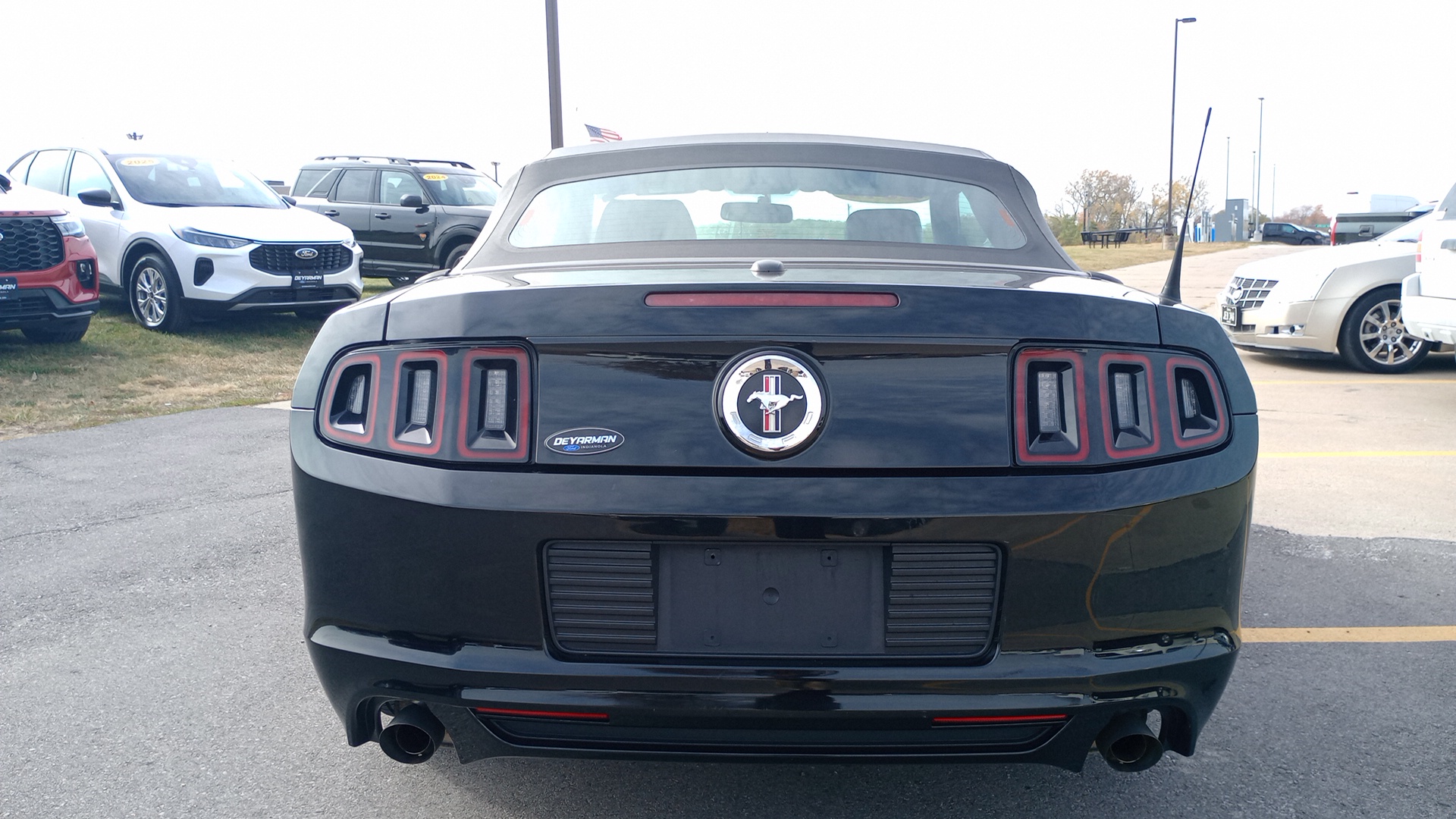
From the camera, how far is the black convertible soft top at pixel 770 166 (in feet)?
9.40

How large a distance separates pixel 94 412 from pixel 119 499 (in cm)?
320

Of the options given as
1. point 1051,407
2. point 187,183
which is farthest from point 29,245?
point 1051,407

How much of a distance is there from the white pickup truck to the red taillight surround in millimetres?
7326

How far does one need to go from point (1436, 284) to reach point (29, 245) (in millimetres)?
10837

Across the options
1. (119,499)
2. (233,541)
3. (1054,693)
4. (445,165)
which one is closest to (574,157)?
(1054,693)

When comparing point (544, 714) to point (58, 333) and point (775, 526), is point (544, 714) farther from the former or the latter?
point (58, 333)

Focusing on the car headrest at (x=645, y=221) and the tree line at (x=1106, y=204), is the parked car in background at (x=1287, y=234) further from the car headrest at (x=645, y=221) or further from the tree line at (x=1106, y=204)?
the car headrest at (x=645, y=221)

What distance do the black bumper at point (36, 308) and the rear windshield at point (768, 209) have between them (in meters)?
8.19

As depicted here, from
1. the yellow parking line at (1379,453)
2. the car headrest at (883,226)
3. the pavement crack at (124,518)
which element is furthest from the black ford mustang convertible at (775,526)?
the yellow parking line at (1379,453)

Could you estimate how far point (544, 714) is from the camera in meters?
2.04

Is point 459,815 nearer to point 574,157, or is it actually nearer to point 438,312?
point 438,312

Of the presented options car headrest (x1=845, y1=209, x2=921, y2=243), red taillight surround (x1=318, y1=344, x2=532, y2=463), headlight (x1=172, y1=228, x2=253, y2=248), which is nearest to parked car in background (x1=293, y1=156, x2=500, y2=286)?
headlight (x1=172, y1=228, x2=253, y2=248)

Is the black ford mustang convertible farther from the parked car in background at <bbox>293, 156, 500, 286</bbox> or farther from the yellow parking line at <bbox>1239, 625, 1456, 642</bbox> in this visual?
the parked car in background at <bbox>293, 156, 500, 286</bbox>

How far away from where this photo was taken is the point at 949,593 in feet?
6.64
